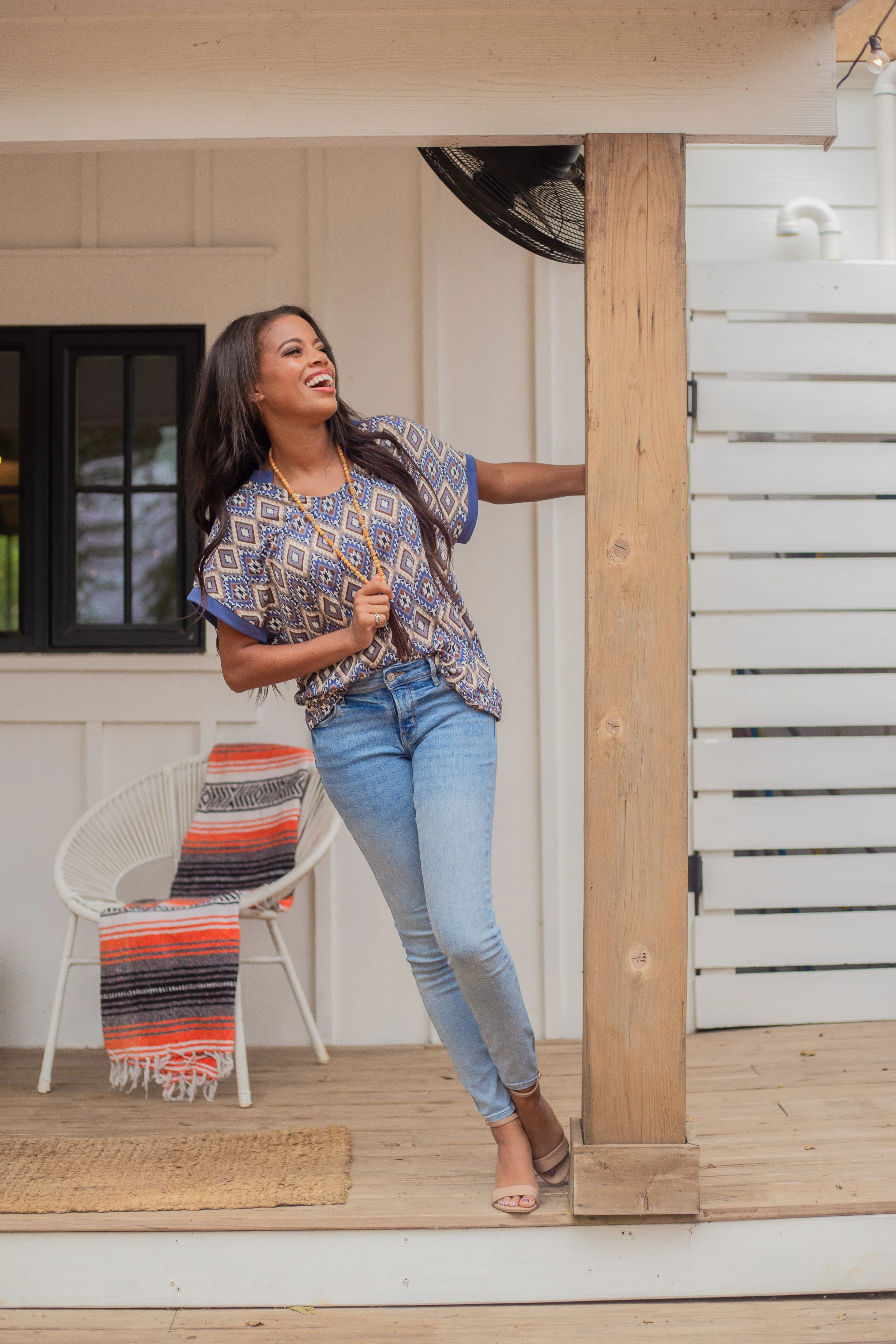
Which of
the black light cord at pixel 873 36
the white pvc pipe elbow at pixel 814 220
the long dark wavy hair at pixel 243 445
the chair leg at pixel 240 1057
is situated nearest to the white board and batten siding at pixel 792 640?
the white pvc pipe elbow at pixel 814 220

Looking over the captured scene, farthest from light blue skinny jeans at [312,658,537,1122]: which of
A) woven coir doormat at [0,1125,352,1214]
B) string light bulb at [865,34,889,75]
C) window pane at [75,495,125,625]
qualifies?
string light bulb at [865,34,889,75]

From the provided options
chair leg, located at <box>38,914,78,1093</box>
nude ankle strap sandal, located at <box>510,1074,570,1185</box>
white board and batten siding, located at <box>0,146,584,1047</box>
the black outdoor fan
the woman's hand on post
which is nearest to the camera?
the woman's hand on post

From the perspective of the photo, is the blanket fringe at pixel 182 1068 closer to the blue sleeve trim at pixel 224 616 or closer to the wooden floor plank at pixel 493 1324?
the wooden floor plank at pixel 493 1324

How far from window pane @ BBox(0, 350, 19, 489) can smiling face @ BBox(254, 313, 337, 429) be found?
1673 mm

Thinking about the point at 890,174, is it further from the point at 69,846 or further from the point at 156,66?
the point at 69,846

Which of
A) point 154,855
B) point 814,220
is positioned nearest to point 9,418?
point 154,855

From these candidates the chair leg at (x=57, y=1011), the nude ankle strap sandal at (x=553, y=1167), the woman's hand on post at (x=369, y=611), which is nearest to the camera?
the woman's hand on post at (x=369, y=611)

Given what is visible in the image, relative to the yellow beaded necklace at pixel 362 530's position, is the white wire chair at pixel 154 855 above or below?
below

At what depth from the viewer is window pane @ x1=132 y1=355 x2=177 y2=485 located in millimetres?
3281

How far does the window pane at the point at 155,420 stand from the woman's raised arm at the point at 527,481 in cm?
150

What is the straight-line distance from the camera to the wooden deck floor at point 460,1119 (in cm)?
203

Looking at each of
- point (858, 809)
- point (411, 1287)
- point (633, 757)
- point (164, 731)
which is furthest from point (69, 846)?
point (858, 809)

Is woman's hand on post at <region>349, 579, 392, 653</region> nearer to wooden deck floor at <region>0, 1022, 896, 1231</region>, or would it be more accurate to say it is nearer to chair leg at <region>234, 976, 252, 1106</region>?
wooden deck floor at <region>0, 1022, 896, 1231</region>

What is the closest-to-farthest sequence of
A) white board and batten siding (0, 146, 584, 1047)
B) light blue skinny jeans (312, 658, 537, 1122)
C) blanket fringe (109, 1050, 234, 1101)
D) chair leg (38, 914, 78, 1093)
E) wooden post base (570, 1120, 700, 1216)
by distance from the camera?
light blue skinny jeans (312, 658, 537, 1122)
wooden post base (570, 1120, 700, 1216)
blanket fringe (109, 1050, 234, 1101)
chair leg (38, 914, 78, 1093)
white board and batten siding (0, 146, 584, 1047)
